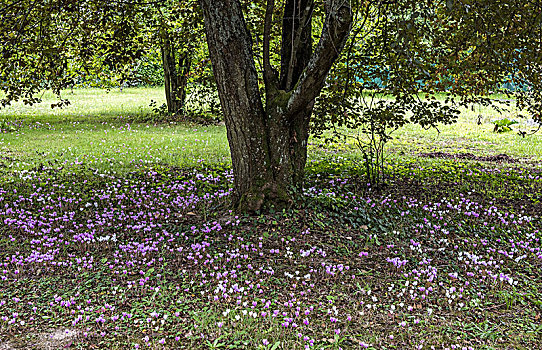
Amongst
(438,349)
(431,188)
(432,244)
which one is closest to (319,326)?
(438,349)

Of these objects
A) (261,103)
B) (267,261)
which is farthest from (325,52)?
(267,261)

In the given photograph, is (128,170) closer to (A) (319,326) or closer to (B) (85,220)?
(B) (85,220)

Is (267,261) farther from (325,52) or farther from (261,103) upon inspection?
(325,52)

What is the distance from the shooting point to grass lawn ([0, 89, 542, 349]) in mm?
4090

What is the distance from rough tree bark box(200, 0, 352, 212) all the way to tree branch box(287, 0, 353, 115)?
0.01 meters

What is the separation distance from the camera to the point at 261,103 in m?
6.30

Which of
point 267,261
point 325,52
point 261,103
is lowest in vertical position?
point 267,261

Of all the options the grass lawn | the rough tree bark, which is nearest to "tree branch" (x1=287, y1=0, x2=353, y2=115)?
the rough tree bark

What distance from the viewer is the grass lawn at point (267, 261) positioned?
4090mm

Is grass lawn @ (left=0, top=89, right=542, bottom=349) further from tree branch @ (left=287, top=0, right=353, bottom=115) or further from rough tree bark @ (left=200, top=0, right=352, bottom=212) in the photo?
tree branch @ (left=287, top=0, right=353, bottom=115)

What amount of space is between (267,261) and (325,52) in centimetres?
260

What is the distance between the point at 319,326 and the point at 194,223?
2.85 meters

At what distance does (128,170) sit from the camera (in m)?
9.58

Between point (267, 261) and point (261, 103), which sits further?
point (261, 103)
